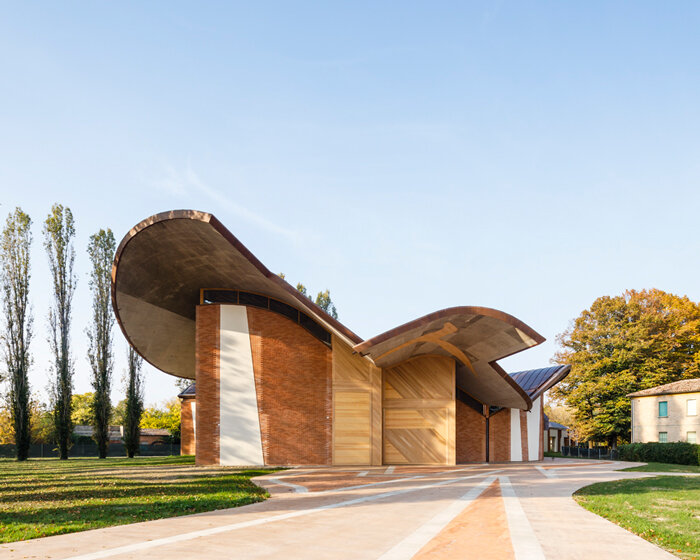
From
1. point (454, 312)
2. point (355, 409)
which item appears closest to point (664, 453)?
point (355, 409)

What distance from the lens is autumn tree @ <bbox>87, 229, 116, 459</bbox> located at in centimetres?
3900

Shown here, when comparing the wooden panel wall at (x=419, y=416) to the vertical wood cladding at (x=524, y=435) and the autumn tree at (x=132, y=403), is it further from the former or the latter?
the autumn tree at (x=132, y=403)

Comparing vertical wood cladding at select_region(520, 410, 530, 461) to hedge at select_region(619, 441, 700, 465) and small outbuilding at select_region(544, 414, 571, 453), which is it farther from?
small outbuilding at select_region(544, 414, 571, 453)

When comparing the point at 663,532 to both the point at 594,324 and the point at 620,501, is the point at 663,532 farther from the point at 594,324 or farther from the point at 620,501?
the point at 594,324

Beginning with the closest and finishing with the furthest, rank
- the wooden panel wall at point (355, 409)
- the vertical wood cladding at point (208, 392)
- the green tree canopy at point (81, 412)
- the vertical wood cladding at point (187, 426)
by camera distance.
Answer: the vertical wood cladding at point (208, 392), the wooden panel wall at point (355, 409), the vertical wood cladding at point (187, 426), the green tree canopy at point (81, 412)

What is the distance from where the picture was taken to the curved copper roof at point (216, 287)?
19203mm

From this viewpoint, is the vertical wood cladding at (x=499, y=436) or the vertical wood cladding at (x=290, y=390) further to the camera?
the vertical wood cladding at (x=499, y=436)

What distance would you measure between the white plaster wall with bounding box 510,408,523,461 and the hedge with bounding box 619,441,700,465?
7.43 meters

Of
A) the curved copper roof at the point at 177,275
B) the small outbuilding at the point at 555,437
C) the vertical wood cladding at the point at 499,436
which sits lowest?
the small outbuilding at the point at 555,437

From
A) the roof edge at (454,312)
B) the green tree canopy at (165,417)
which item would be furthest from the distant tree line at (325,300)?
the roof edge at (454,312)

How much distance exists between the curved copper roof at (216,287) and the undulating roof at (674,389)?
16208 millimetres

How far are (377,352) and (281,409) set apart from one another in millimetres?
4620

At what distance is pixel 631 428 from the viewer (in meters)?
41.3

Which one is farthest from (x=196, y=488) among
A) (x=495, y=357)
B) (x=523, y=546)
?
(x=495, y=357)
